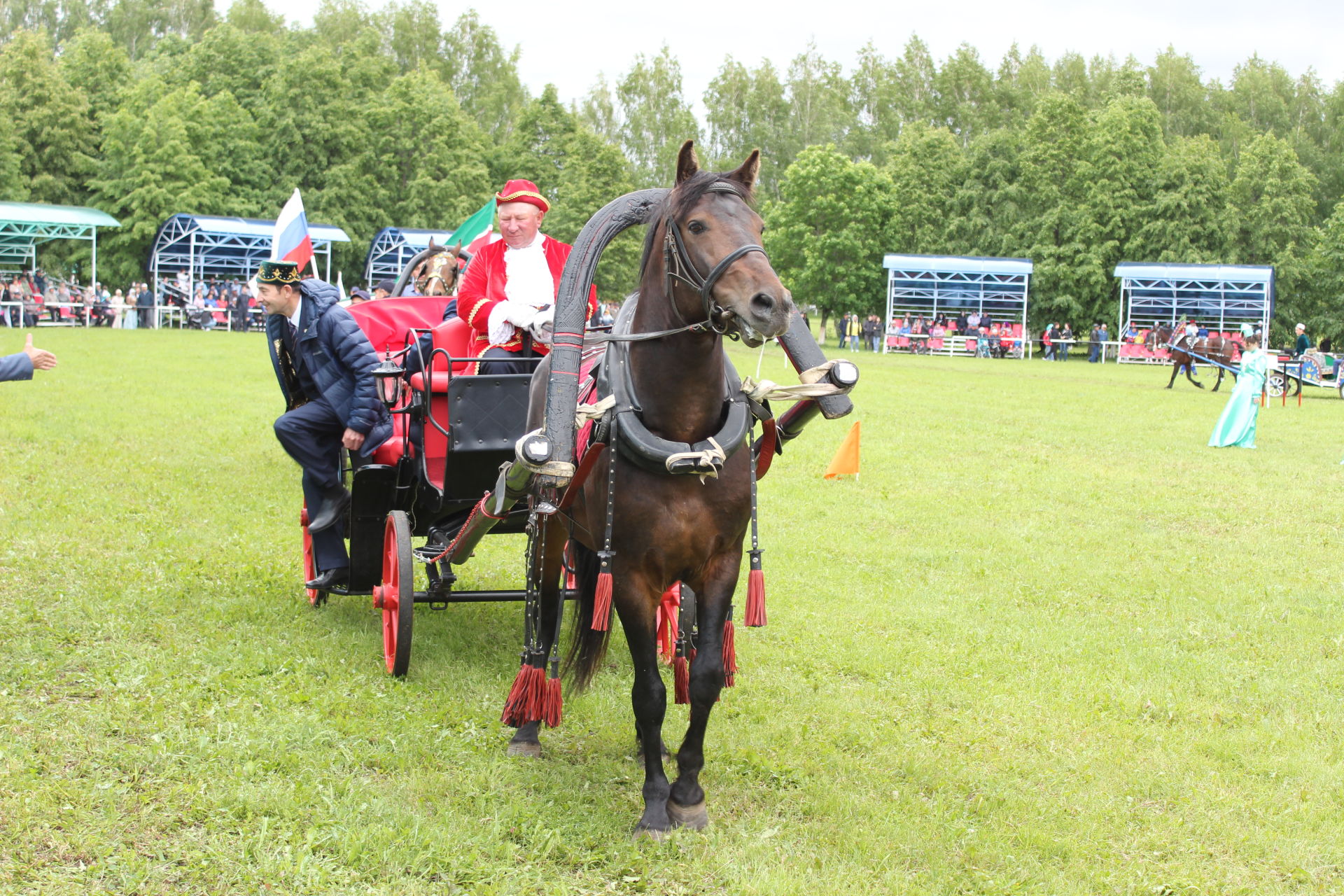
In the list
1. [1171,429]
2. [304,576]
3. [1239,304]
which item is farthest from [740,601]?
[1239,304]

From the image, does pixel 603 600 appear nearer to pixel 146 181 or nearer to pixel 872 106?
pixel 146 181

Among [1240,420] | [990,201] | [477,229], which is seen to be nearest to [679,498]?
[477,229]

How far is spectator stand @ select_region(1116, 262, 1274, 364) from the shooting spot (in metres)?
43.3

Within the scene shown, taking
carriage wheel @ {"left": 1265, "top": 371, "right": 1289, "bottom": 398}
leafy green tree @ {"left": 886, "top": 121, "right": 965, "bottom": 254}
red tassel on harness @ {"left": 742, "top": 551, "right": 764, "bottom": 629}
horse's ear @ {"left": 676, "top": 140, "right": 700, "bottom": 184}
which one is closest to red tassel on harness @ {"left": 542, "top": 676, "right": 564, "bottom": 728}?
red tassel on harness @ {"left": 742, "top": 551, "right": 764, "bottom": 629}

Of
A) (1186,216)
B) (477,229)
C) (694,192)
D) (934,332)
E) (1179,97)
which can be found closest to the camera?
(694,192)

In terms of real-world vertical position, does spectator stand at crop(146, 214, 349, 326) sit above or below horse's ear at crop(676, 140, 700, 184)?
above

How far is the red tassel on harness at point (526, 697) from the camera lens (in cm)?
489

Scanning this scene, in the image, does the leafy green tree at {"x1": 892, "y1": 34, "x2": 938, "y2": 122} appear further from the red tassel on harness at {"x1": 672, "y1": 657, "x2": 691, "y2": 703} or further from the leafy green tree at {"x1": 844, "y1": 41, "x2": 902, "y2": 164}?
the red tassel on harness at {"x1": 672, "y1": 657, "x2": 691, "y2": 703}

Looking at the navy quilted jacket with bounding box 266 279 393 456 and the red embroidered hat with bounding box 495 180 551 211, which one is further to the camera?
the navy quilted jacket with bounding box 266 279 393 456

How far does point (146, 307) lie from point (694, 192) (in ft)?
144

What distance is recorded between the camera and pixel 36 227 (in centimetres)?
4138

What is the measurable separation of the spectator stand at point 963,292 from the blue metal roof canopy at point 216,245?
22498mm

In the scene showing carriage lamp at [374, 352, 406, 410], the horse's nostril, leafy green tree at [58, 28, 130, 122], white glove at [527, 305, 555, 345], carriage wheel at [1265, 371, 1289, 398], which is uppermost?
leafy green tree at [58, 28, 130, 122]

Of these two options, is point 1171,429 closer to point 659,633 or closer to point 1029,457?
point 1029,457
